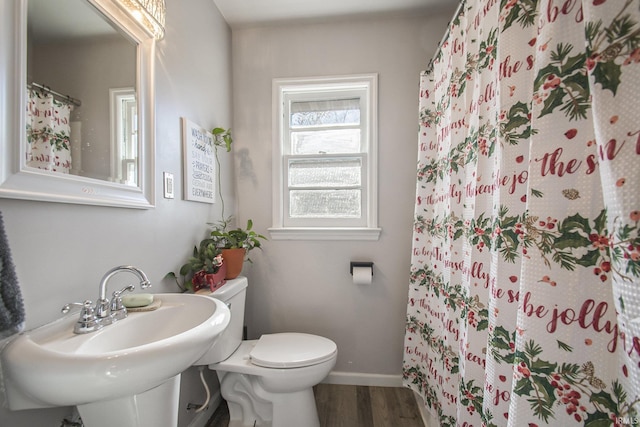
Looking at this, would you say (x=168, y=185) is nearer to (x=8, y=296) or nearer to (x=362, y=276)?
(x=8, y=296)

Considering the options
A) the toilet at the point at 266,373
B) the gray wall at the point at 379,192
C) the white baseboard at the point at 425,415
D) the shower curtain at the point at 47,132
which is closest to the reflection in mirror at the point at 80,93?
the shower curtain at the point at 47,132

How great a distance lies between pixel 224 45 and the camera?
1674 mm

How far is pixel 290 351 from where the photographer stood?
1.28 meters

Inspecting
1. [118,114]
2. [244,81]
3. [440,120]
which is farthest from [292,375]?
[244,81]

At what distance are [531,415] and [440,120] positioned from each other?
120 cm

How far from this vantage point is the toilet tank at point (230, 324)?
120cm

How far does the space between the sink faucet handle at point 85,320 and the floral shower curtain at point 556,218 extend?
3.42 ft

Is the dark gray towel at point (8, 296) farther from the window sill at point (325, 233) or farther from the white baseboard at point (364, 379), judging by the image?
the white baseboard at point (364, 379)

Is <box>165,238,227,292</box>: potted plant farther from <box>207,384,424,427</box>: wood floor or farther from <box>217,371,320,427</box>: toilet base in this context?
<box>207,384,424,427</box>: wood floor

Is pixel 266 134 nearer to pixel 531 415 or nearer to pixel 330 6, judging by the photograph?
pixel 330 6

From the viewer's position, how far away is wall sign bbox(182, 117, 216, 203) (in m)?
1.25

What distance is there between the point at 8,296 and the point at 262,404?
116 cm

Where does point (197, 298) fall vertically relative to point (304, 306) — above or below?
above

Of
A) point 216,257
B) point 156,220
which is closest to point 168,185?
point 156,220
